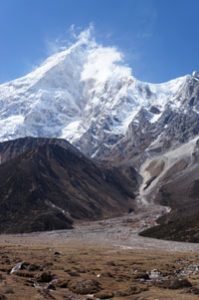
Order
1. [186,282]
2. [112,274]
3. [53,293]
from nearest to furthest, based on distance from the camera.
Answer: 1. [53,293]
2. [186,282]
3. [112,274]

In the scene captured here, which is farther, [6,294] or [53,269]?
[53,269]

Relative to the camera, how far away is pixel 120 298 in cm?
5478

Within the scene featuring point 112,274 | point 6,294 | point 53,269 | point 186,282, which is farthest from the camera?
point 53,269

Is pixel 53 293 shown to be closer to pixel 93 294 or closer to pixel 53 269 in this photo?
pixel 93 294

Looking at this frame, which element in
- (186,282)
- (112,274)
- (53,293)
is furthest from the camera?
(112,274)

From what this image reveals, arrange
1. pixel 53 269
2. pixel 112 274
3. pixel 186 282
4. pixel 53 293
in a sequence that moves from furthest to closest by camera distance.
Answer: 1. pixel 53 269
2. pixel 112 274
3. pixel 186 282
4. pixel 53 293

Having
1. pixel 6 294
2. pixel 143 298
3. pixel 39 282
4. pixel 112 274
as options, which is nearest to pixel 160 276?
pixel 112 274

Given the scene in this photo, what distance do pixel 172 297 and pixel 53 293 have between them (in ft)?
39.5

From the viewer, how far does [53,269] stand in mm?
80750

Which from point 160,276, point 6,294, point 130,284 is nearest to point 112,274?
point 160,276

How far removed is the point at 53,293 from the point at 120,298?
7.01m

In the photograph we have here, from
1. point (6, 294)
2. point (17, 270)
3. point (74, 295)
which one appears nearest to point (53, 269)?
point (17, 270)

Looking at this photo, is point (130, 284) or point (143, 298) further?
point (130, 284)

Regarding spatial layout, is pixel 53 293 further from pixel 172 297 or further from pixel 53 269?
pixel 53 269
